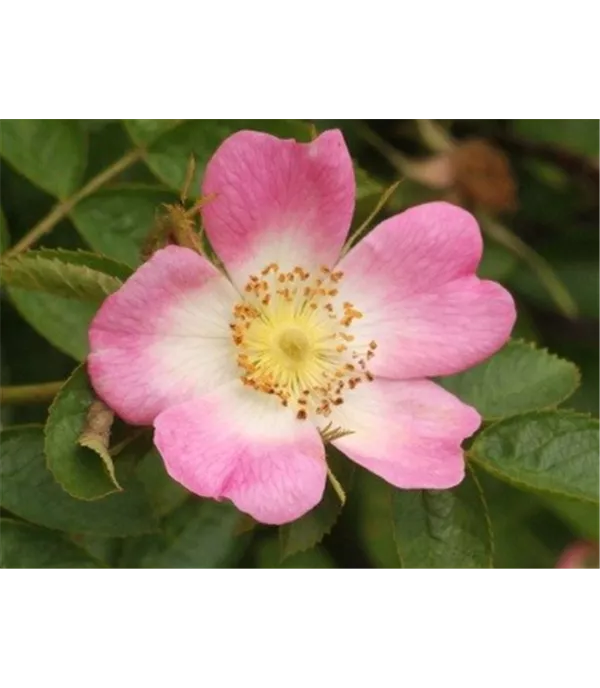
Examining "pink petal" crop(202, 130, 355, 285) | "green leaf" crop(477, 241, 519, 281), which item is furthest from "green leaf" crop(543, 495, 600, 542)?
"pink petal" crop(202, 130, 355, 285)

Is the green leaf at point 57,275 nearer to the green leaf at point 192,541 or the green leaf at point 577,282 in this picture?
the green leaf at point 192,541

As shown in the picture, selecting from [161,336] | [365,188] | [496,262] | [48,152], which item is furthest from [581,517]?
[48,152]

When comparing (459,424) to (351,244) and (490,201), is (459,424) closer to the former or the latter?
(351,244)

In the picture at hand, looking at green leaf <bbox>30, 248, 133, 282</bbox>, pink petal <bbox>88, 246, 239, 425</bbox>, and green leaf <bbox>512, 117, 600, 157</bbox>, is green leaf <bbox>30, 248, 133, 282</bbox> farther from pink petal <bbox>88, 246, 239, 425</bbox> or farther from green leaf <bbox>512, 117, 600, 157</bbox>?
green leaf <bbox>512, 117, 600, 157</bbox>

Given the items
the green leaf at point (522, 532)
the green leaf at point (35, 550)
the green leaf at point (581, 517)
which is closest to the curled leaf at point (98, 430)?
the green leaf at point (35, 550)

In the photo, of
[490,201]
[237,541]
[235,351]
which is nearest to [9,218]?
[235,351]

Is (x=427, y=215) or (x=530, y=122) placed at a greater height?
(x=427, y=215)
